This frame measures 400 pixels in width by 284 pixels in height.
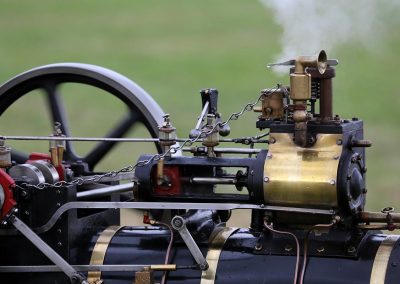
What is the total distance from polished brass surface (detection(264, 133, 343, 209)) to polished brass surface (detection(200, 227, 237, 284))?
297 mm

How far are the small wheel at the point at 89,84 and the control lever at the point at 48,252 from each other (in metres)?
1.06

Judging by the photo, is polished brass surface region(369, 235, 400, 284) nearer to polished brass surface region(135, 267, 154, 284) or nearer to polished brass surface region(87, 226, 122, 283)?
polished brass surface region(135, 267, 154, 284)

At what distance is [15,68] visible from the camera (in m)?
16.7

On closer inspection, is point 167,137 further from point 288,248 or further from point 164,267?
point 288,248

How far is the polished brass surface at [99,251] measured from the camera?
191 inches

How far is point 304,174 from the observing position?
4.54 meters

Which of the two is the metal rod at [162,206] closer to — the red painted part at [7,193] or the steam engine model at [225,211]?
the steam engine model at [225,211]

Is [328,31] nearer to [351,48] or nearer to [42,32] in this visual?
[351,48]


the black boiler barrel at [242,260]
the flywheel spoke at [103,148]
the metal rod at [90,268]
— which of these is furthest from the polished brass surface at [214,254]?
the flywheel spoke at [103,148]


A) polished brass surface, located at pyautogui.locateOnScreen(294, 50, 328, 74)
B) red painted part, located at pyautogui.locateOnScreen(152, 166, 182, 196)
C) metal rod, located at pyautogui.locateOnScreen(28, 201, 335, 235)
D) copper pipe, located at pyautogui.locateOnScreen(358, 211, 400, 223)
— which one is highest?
polished brass surface, located at pyautogui.locateOnScreen(294, 50, 328, 74)

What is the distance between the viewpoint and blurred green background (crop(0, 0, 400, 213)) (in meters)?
12.8

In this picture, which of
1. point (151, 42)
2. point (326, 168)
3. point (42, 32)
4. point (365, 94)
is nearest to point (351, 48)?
point (326, 168)

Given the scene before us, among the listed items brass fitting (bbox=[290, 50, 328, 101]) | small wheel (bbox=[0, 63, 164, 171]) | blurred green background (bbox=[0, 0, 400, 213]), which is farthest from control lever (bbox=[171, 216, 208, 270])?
blurred green background (bbox=[0, 0, 400, 213])

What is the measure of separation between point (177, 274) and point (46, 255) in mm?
487
